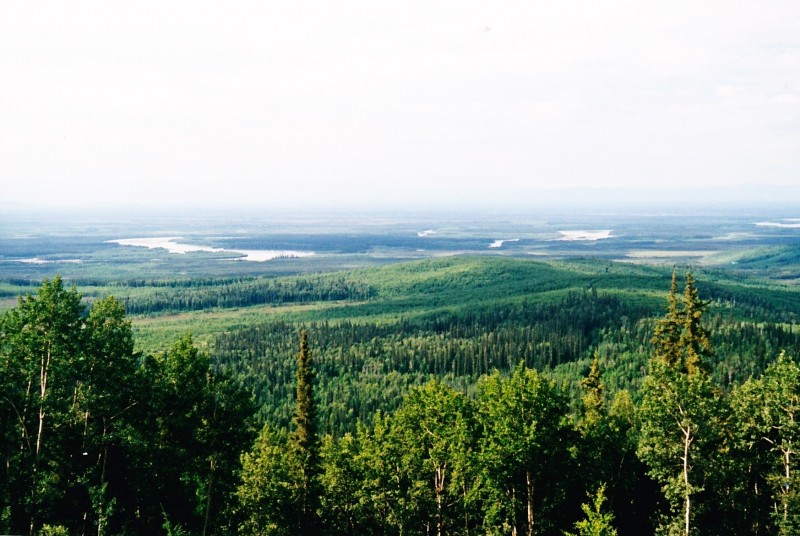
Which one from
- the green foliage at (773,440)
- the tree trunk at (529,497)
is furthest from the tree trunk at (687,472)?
the tree trunk at (529,497)

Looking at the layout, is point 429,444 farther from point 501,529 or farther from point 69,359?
point 69,359

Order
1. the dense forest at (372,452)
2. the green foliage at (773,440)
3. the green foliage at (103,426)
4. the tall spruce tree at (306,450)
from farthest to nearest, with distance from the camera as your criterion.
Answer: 1. the tall spruce tree at (306,450)
2. the green foliage at (773,440)
3. the dense forest at (372,452)
4. the green foliage at (103,426)

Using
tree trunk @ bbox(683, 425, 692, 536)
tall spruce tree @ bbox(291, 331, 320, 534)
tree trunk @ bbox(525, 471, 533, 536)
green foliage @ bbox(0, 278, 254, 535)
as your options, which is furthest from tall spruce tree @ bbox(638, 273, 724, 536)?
green foliage @ bbox(0, 278, 254, 535)

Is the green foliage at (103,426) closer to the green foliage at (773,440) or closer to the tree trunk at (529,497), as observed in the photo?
the tree trunk at (529,497)

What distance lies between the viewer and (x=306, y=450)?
42281 millimetres

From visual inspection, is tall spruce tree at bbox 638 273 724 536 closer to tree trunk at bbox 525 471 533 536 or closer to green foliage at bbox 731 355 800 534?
green foliage at bbox 731 355 800 534

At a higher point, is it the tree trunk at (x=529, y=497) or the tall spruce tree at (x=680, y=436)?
the tall spruce tree at (x=680, y=436)

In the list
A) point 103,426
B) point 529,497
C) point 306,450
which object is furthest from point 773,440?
point 103,426

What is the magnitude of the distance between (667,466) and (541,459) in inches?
248

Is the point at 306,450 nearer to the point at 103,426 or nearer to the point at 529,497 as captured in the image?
the point at 103,426

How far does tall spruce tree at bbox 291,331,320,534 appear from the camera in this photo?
41.2 m

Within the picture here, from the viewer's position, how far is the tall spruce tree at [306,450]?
135ft

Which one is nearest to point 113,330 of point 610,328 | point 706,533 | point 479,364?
point 706,533

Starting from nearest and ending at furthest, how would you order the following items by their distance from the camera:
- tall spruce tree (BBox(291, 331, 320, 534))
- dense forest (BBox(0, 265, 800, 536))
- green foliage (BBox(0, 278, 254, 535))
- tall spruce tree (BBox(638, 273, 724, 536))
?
green foliage (BBox(0, 278, 254, 535)), dense forest (BBox(0, 265, 800, 536)), tall spruce tree (BBox(638, 273, 724, 536)), tall spruce tree (BBox(291, 331, 320, 534))
